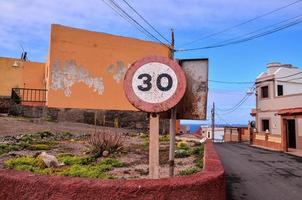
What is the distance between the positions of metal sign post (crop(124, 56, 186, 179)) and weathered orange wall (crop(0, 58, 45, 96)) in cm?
2255

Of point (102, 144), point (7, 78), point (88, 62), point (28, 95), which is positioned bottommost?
point (102, 144)

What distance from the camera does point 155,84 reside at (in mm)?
4621

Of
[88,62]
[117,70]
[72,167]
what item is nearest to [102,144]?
[72,167]

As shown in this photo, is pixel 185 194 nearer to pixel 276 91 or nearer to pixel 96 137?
pixel 96 137

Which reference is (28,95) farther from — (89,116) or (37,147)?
(37,147)

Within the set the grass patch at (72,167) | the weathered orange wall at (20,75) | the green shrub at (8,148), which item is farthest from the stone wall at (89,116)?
the grass patch at (72,167)

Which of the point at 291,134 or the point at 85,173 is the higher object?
the point at 291,134

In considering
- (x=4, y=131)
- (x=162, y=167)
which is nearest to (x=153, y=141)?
(x=162, y=167)

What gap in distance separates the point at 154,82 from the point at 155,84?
3cm

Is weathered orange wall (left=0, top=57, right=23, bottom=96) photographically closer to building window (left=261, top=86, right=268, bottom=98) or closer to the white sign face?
the white sign face

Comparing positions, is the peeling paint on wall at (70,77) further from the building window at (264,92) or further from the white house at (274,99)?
the building window at (264,92)

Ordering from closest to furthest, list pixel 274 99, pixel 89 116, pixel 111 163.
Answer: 1. pixel 111 163
2. pixel 89 116
3. pixel 274 99

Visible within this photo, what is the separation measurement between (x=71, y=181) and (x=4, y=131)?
1160cm

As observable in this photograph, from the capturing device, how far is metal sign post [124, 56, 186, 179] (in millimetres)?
4582
